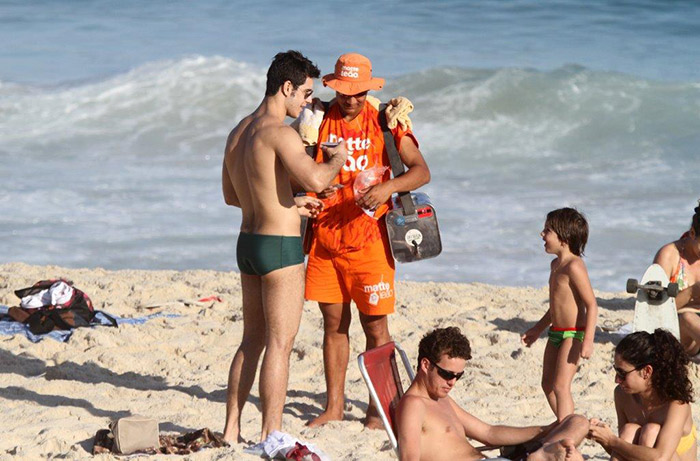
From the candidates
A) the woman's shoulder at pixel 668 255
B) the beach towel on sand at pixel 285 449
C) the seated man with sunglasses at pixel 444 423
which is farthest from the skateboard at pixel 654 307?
the beach towel on sand at pixel 285 449

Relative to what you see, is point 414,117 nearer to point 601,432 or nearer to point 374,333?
point 374,333

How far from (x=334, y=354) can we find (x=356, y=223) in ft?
2.27

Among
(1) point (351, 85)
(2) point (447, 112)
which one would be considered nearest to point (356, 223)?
(1) point (351, 85)

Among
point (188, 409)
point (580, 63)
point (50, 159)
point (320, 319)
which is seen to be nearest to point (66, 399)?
point (188, 409)

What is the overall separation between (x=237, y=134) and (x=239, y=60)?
17.4 metres

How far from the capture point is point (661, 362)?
4.00 metres

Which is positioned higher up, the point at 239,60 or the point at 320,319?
the point at 239,60

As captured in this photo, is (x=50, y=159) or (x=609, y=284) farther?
(x=50, y=159)

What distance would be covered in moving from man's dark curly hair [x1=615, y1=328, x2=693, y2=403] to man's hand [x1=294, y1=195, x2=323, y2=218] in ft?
5.38

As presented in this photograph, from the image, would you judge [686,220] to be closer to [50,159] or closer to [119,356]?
[119,356]

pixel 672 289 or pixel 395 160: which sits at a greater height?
pixel 395 160

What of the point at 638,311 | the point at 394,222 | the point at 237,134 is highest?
the point at 237,134

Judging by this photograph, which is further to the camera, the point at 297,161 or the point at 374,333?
the point at 374,333

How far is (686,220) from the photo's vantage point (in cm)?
1198
